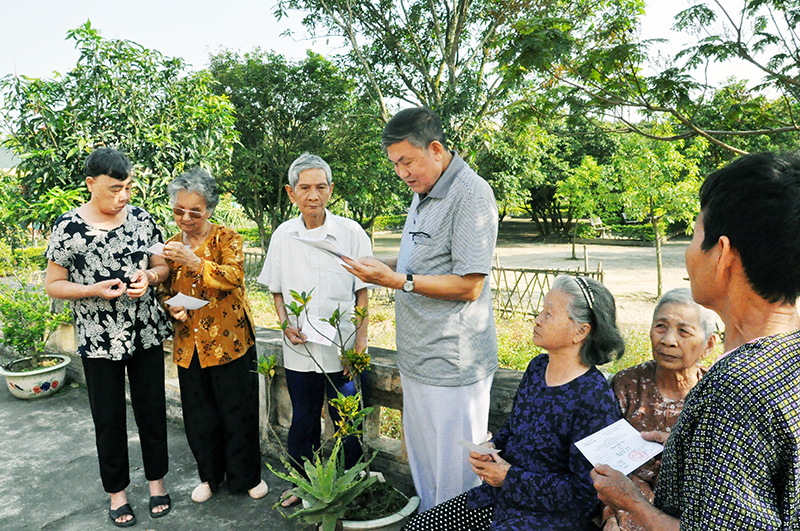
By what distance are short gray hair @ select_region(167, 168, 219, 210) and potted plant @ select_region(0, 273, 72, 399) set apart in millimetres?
2852

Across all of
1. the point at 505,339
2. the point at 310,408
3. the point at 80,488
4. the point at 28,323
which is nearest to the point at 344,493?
the point at 310,408

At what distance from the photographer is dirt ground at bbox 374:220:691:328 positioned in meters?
11.3

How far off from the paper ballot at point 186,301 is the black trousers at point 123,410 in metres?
0.42

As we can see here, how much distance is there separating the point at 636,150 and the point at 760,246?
1336 centimetres

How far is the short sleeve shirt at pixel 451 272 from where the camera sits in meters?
2.11

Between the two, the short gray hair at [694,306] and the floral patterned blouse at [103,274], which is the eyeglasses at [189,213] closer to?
the floral patterned blouse at [103,274]

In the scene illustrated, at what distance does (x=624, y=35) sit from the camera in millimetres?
3664

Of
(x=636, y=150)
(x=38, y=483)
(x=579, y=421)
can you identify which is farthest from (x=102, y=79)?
(x=636, y=150)

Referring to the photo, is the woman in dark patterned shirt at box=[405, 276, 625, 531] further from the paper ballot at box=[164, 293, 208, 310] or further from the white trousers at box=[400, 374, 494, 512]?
the paper ballot at box=[164, 293, 208, 310]

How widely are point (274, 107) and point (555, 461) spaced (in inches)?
486

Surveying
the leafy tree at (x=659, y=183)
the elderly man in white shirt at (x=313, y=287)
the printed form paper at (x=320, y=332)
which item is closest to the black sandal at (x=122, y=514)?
the elderly man in white shirt at (x=313, y=287)

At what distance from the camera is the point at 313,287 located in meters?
2.68

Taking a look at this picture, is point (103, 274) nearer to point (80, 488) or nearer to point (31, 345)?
point (80, 488)

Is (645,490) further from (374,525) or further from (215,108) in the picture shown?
(215,108)
